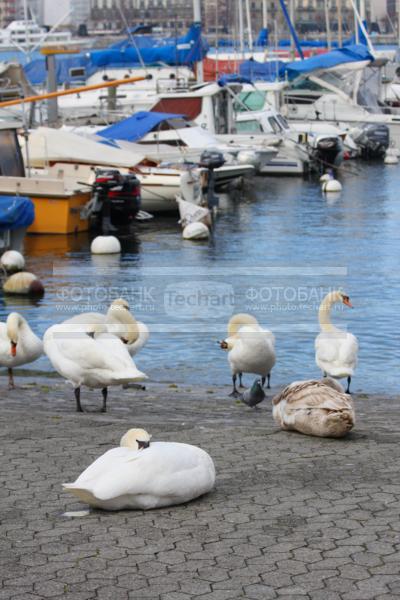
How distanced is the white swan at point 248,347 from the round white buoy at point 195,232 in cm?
1529

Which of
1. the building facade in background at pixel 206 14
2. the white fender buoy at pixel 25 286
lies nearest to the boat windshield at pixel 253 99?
the white fender buoy at pixel 25 286

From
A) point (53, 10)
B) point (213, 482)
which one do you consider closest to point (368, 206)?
point (213, 482)

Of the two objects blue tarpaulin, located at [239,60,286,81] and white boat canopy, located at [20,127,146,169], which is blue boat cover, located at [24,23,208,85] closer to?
blue tarpaulin, located at [239,60,286,81]

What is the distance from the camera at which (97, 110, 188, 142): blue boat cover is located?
37344mm

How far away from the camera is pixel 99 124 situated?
43.5 meters

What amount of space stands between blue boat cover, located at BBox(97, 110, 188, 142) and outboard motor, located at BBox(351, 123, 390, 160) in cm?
1081

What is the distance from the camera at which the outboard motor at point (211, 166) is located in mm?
31203

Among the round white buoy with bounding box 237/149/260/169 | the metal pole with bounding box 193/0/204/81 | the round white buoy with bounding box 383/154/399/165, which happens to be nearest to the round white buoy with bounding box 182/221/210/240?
the round white buoy with bounding box 237/149/260/169

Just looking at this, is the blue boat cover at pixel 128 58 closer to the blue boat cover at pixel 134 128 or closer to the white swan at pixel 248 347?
the blue boat cover at pixel 134 128

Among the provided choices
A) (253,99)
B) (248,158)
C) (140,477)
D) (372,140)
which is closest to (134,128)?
(248,158)

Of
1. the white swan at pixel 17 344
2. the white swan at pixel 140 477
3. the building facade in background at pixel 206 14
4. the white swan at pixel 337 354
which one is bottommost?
the building facade in background at pixel 206 14

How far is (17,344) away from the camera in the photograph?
1234cm

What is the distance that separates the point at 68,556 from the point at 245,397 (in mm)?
5171

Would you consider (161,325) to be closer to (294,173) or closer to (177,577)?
(177,577)
